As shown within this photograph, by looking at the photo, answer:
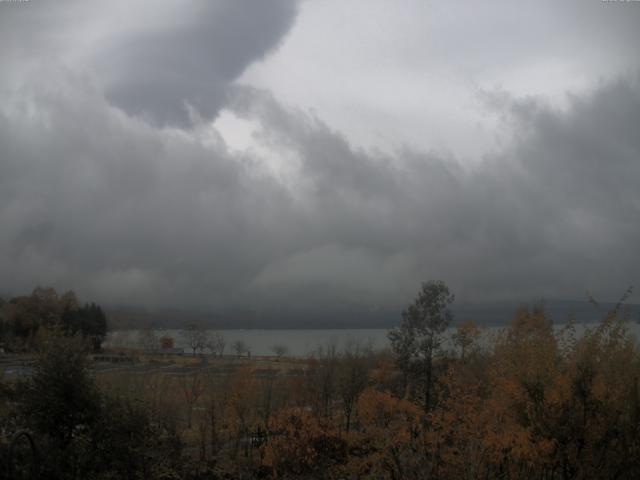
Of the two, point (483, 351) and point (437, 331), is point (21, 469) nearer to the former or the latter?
point (437, 331)

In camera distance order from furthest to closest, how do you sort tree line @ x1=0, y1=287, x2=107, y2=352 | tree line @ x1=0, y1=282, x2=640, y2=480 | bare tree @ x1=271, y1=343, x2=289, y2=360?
tree line @ x1=0, y1=287, x2=107, y2=352 < bare tree @ x1=271, y1=343, x2=289, y2=360 < tree line @ x1=0, y1=282, x2=640, y2=480

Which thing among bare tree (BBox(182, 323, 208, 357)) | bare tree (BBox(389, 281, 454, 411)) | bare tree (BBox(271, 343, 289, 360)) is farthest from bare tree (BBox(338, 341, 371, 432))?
bare tree (BBox(182, 323, 208, 357))

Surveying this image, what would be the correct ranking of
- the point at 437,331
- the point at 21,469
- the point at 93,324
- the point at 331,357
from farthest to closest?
the point at 93,324
the point at 331,357
the point at 437,331
the point at 21,469

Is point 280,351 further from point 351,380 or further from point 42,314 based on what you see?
point 42,314

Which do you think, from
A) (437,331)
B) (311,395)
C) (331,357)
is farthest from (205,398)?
(437,331)

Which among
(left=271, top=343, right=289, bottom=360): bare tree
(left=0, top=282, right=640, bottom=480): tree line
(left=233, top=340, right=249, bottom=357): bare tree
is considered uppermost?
(left=0, top=282, right=640, bottom=480): tree line

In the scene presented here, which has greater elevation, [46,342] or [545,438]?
[46,342]

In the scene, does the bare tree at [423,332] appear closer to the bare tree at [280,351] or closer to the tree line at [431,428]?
the tree line at [431,428]

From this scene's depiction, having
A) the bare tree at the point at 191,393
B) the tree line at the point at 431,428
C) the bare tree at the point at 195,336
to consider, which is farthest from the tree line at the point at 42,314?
the tree line at the point at 431,428

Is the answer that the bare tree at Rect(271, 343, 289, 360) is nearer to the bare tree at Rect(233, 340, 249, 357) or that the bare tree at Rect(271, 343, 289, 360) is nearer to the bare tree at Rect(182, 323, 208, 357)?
the bare tree at Rect(233, 340, 249, 357)

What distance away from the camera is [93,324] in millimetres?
80000

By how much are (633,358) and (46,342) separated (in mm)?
17575

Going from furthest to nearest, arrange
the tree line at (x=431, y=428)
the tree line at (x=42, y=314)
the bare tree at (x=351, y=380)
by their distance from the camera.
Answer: the tree line at (x=42, y=314)
the bare tree at (x=351, y=380)
the tree line at (x=431, y=428)

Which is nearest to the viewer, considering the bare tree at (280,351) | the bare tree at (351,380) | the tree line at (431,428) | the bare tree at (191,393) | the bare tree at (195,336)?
the tree line at (431,428)
